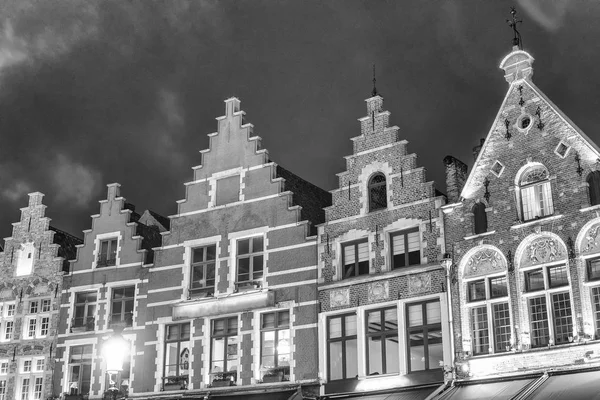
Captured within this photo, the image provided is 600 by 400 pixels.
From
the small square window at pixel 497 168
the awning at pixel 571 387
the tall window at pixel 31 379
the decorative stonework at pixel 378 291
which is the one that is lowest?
the awning at pixel 571 387

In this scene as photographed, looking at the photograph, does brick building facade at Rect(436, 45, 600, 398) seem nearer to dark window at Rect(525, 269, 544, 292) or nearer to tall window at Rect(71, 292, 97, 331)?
dark window at Rect(525, 269, 544, 292)

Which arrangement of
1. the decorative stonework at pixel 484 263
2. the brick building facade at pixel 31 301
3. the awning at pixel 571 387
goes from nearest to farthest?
the awning at pixel 571 387, the decorative stonework at pixel 484 263, the brick building facade at pixel 31 301

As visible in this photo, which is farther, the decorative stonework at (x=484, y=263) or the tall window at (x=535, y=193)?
the decorative stonework at (x=484, y=263)

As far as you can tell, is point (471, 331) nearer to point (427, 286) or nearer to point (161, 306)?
point (427, 286)

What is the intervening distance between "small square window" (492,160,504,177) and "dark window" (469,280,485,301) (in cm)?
291

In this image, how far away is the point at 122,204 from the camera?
3044 centimetres

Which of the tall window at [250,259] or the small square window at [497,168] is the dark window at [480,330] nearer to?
the small square window at [497,168]

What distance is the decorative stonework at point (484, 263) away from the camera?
22.2 m

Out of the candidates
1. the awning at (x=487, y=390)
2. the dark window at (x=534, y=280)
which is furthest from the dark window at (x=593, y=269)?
the awning at (x=487, y=390)

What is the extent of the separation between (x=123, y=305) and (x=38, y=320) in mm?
3617

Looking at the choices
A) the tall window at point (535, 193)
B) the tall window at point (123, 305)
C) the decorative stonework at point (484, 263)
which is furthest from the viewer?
the tall window at point (123, 305)

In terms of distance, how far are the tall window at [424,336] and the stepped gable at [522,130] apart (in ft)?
10.7

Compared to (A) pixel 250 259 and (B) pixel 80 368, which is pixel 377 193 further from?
(B) pixel 80 368

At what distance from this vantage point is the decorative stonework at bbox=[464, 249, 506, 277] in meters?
22.2
